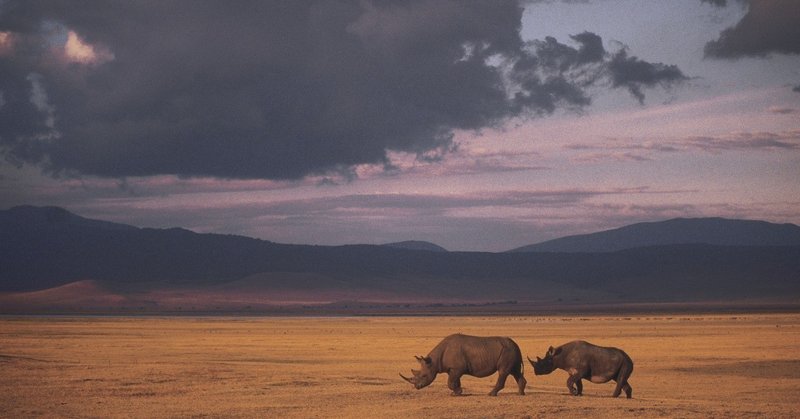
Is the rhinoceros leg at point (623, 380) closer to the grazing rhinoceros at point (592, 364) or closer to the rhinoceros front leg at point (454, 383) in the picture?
the grazing rhinoceros at point (592, 364)

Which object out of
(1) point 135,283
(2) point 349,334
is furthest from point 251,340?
(1) point 135,283

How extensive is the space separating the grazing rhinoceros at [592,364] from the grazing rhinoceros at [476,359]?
1.56 ft

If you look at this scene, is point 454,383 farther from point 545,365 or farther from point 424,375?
point 545,365

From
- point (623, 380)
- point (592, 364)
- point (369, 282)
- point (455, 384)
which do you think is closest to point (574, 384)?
point (592, 364)

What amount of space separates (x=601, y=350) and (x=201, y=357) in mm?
17574

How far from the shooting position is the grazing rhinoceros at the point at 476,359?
796 inches

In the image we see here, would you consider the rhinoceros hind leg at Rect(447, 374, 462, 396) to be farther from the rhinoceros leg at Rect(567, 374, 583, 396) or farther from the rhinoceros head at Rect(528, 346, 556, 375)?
the rhinoceros leg at Rect(567, 374, 583, 396)

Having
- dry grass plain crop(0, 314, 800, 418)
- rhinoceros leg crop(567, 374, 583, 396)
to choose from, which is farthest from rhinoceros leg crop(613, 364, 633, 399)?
rhinoceros leg crop(567, 374, 583, 396)

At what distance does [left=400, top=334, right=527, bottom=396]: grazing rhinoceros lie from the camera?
66.3ft

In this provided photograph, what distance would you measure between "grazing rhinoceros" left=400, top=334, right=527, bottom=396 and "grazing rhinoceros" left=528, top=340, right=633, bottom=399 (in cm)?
48

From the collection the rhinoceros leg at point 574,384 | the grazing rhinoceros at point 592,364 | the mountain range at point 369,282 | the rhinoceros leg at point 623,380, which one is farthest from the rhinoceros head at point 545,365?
the mountain range at point 369,282

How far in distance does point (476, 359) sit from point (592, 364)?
243 centimetres

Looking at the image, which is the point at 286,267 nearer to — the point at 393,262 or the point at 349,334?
the point at 393,262

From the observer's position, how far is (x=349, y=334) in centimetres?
5275
